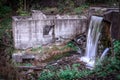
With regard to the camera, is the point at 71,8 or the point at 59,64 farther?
the point at 71,8

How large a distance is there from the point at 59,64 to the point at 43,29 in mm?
2309


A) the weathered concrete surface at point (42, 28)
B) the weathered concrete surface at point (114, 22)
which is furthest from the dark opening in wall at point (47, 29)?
the weathered concrete surface at point (114, 22)

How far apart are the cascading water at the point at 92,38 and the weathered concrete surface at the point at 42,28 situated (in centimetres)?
65

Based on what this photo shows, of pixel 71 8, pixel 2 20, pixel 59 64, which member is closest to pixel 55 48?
pixel 59 64

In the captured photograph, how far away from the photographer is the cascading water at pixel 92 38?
11930 millimetres

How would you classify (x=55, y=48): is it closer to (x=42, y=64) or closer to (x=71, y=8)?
(x=42, y=64)

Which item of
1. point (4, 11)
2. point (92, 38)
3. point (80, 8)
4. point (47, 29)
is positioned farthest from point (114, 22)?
point (4, 11)

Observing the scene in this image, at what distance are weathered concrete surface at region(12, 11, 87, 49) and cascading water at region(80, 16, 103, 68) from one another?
647 mm

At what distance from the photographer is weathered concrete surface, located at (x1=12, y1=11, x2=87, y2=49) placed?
12477mm

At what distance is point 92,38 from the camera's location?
1236 centimetres

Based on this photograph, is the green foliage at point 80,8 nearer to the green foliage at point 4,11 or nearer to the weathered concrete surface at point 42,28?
the weathered concrete surface at point 42,28

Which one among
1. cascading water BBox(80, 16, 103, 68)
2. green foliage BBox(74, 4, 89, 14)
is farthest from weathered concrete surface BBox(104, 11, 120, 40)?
green foliage BBox(74, 4, 89, 14)

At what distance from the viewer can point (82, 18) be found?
13.1 metres

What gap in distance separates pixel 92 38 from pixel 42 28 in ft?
7.93
